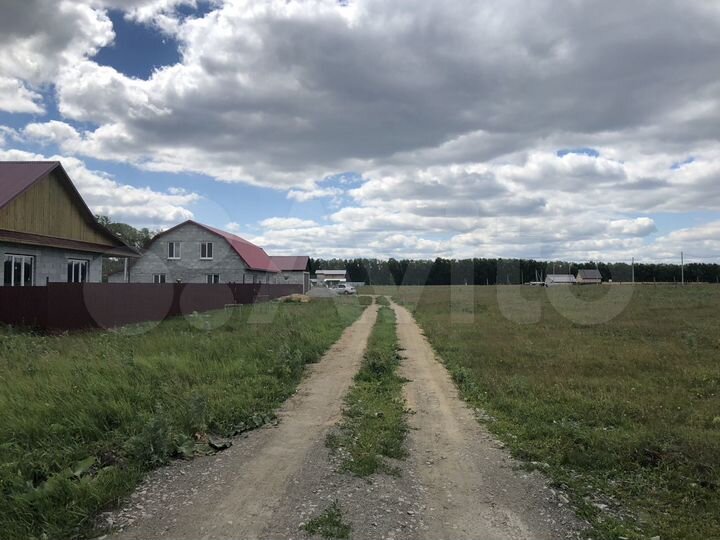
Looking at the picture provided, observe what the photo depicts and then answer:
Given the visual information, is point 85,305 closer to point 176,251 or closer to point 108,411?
point 108,411

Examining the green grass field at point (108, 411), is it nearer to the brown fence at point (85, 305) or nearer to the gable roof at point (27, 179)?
the brown fence at point (85, 305)

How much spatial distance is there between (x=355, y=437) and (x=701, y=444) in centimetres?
382

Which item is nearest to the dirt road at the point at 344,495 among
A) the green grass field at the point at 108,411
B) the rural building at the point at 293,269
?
the green grass field at the point at 108,411

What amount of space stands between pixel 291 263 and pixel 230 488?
55887mm

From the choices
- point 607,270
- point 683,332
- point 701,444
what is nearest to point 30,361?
point 701,444

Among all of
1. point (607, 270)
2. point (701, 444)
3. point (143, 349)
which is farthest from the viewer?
point (607, 270)

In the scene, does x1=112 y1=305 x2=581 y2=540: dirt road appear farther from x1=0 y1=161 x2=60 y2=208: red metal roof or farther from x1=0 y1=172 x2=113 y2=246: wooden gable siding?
x1=0 y1=161 x2=60 y2=208: red metal roof

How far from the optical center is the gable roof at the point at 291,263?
58.9 m

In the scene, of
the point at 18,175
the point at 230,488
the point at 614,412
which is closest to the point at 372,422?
the point at 230,488

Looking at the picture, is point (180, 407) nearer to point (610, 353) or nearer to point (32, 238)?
point (610, 353)

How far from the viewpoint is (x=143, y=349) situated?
10.3 meters

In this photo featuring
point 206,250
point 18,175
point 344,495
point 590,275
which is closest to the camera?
point 344,495

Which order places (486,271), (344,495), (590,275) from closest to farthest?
(344,495) < (486,271) < (590,275)

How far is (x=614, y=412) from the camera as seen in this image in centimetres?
732
